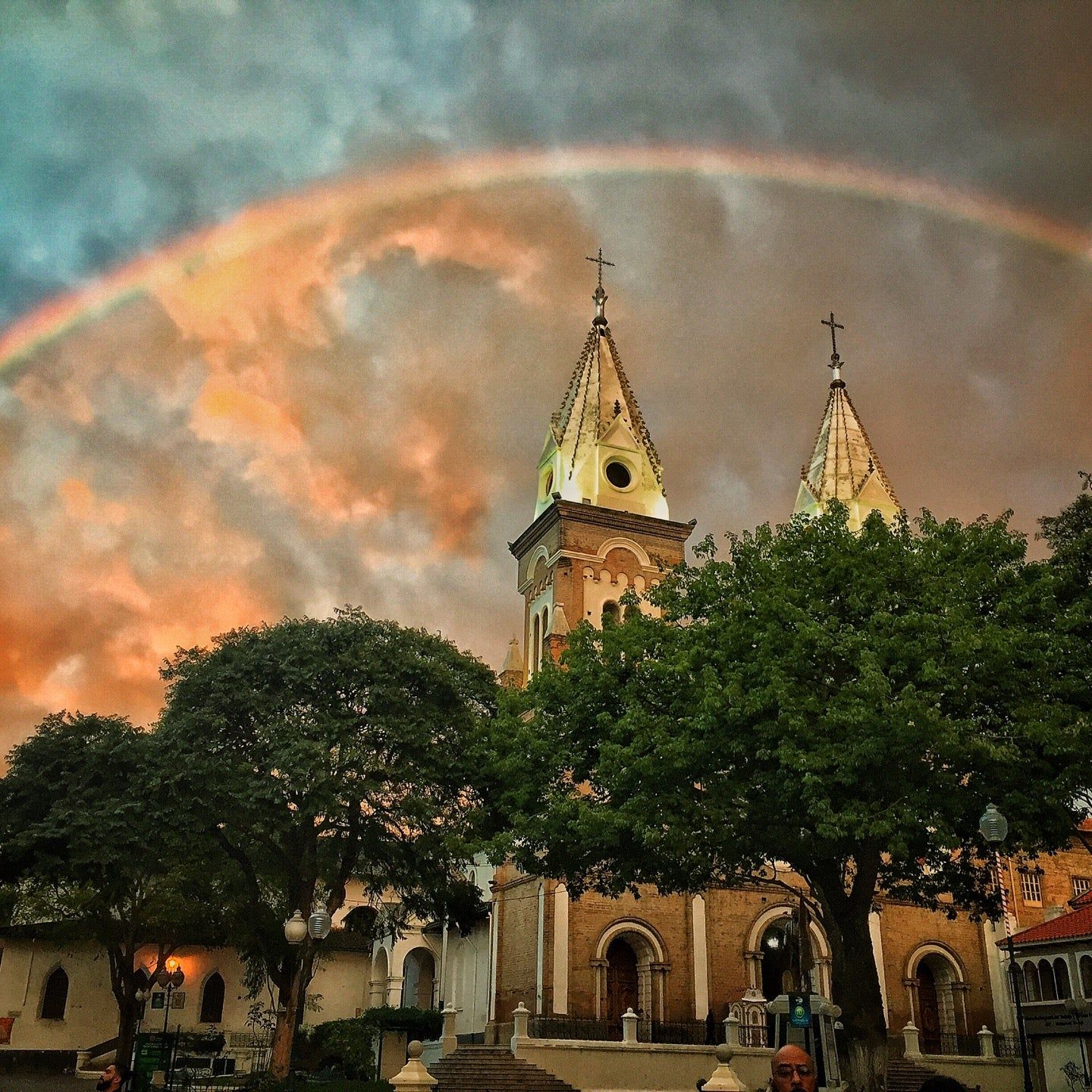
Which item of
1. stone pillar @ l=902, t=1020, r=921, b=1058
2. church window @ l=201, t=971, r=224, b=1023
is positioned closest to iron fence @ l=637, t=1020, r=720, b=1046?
stone pillar @ l=902, t=1020, r=921, b=1058

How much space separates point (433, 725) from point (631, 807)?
774cm

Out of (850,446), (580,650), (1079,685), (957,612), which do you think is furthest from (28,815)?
(850,446)

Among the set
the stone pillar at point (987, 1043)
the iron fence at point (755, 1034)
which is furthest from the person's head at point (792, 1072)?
the stone pillar at point (987, 1043)

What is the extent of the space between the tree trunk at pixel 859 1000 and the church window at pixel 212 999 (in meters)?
34.2

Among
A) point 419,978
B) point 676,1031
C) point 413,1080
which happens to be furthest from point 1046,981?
point 419,978

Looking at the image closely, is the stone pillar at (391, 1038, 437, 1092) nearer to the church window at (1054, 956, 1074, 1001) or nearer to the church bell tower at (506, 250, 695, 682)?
the church bell tower at (506, 250, 695, 682)

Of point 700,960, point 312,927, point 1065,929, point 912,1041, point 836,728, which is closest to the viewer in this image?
point 836,728

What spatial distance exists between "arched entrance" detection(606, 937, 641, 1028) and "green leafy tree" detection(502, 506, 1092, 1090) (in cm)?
1179

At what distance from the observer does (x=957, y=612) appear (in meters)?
20.4

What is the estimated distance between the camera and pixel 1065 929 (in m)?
35.7

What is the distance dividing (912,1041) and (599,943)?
34.4 feet

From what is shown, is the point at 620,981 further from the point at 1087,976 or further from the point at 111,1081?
the point at 111,1081

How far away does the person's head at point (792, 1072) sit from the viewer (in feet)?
20.1

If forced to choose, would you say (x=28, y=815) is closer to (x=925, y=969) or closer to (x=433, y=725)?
(x=433, y=725)
